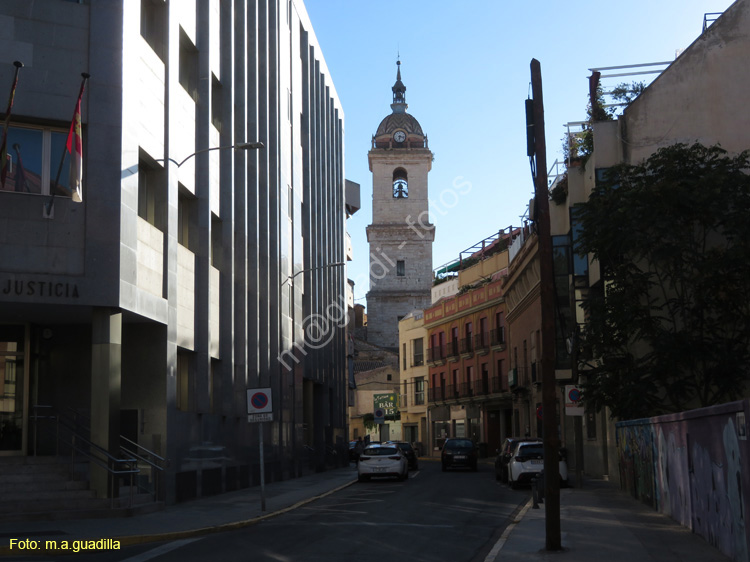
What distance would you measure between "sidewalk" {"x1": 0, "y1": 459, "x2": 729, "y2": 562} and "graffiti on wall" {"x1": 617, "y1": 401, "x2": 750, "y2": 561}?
303 mm

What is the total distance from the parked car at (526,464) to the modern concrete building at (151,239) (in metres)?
8.81

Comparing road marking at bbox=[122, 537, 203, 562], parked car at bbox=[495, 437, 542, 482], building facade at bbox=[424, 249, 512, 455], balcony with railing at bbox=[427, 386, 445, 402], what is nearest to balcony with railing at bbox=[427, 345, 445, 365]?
building facade at bbox=[424, 249, 512, 455]

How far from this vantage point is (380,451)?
34531 millimetres

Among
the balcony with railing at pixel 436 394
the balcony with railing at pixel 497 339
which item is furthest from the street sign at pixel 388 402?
the balcony with railing at pixel 497 339

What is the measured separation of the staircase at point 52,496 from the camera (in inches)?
693

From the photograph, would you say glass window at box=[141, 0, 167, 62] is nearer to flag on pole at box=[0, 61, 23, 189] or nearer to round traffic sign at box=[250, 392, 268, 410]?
flag on pole at box=[0, 61, 23, 189]

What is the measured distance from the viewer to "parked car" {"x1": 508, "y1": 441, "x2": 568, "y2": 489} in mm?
28906

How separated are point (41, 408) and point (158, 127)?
23.8 feet

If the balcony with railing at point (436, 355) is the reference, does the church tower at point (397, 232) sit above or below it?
above

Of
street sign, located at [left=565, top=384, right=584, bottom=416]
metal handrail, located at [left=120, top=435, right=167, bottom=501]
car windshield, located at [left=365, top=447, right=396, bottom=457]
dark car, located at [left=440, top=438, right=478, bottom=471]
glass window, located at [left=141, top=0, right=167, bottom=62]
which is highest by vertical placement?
glass window, located at [left=141, top=0, right=167, bottom=62]

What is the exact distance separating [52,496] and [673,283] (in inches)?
643

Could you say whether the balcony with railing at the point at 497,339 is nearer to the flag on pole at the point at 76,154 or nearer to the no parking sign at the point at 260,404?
the no parking sign at the point at 260,404

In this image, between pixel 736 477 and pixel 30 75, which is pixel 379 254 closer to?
pixel 30 75

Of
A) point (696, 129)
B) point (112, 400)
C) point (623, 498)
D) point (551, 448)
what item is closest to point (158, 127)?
point (112, 400)
